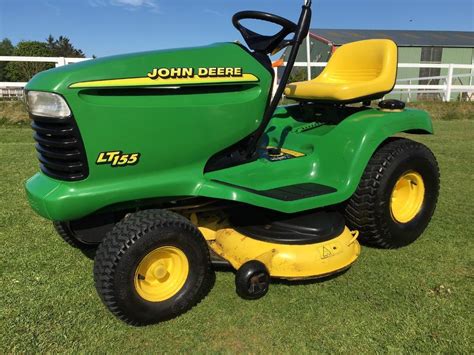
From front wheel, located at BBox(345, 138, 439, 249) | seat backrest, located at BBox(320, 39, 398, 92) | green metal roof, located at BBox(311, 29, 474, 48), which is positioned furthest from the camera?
green metal roof, located at BBox(311, 29, 474, 48)

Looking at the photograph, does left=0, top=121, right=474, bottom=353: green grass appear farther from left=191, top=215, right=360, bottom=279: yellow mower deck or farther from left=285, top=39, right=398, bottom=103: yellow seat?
left=285, top=39, right=398, bottom=103: yellow seat

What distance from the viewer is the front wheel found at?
2.77 metres

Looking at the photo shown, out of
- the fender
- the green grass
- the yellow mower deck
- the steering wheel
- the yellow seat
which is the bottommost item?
the green grass

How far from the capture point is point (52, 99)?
1.92m

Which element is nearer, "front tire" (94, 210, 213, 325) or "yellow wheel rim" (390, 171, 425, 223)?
"front tire" (94, 210, 213, 325)

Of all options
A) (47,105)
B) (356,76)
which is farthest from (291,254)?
(356,76)

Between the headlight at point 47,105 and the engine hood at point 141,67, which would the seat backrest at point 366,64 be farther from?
the headlight at point 47,105

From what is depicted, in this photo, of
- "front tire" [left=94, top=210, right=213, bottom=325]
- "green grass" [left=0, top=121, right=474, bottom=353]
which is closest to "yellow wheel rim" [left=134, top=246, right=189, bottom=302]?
"front tire" [left=94, top=210, right=213, bottom=325]

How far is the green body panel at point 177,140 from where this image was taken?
6.52 ft

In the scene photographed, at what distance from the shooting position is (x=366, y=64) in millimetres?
3338

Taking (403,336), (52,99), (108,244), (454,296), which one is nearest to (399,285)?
(454,296)

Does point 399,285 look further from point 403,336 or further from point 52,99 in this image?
point 52,99

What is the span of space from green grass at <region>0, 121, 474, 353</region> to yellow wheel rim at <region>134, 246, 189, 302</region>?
149 millimetres

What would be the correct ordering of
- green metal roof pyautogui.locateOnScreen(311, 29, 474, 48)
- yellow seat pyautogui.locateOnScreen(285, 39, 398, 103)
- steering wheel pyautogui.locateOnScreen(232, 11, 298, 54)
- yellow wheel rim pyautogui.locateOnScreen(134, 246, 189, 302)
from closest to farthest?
yellow wheel rim pyautogui.locateOnScreen(134, 246, 189, 302) → steering wheel pyautogui.locateOnScreen(232, 11, 298, 54) → yellow seat pyautogui.locateOnScreen(285, 39, 398, 103) → green metal roof pyautogui.locateOnScreen(311, 29, 474, 48)
